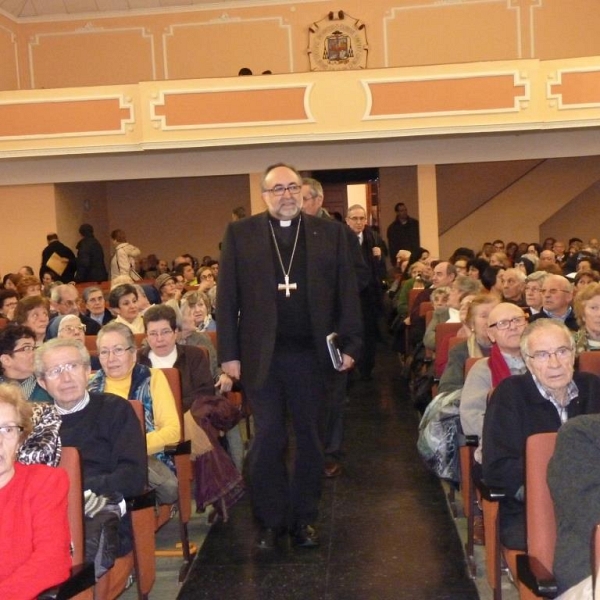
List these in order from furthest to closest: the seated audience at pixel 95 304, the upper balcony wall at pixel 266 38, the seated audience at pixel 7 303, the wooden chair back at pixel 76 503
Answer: the upper balcony wall at pixel 266 38
the seated audience at pixel 95 304
the seated audience at pixel 7 303
the wooden chair back at pixel 76 503

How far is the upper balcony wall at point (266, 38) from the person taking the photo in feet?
51.4

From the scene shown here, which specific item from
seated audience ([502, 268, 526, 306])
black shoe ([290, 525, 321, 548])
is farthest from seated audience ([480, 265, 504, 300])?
black shoe ([290, 525, 321, 548])

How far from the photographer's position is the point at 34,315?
5500 mm

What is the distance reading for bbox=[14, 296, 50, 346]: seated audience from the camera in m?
5.48

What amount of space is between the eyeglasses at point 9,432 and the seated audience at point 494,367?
1.95 m

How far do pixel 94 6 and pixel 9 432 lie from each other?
14562 millimetres

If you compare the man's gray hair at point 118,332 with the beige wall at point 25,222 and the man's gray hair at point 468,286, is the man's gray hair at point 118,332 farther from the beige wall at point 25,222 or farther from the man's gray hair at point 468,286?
the beige wall at point 25,222

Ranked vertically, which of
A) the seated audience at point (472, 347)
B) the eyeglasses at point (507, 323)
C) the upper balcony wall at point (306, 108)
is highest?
the upper balcony wall at point (306, 108)

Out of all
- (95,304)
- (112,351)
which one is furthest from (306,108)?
(112,351)

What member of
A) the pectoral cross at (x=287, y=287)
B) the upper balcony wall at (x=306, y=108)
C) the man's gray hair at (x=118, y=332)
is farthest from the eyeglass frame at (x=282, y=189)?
the upper balcony wall at (x=306, y=108)

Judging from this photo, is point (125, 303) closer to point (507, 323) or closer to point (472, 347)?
point (472, 347)

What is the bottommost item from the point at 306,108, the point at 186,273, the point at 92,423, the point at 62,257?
the point at 92,423

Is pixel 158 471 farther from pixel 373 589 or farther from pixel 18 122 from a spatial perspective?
pixel 18 122

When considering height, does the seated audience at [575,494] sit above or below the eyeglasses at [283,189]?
below
